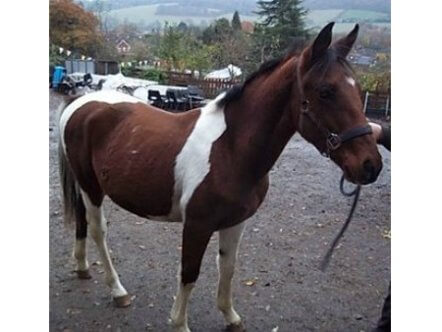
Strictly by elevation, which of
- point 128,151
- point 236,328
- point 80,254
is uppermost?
point 128,151

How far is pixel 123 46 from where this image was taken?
1.03 m

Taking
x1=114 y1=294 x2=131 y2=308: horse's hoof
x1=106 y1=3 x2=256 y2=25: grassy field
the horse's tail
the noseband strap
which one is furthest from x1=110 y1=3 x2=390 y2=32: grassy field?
x1=114 y1=294 x2=131 y2=308: horse's hoof

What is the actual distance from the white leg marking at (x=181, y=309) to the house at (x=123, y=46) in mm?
471

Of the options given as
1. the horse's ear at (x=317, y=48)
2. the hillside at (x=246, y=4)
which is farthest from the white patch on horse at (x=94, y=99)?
the horse's ear at (x=317, y=48)

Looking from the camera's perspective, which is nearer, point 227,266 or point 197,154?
point 197,154

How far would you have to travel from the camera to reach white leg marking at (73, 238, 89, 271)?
127 cm

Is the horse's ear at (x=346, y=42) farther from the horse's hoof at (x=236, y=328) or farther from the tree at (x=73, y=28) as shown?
the horse's hoof at (x=236, y=328)

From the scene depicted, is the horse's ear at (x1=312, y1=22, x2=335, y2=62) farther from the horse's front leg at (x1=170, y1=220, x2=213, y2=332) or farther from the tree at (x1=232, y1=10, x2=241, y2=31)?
the horse's front leg at (x1=170, y1=220, x2=213, y2=332)

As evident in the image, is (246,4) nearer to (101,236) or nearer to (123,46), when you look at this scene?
(123,46)

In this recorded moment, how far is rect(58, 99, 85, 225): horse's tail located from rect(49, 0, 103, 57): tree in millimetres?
273

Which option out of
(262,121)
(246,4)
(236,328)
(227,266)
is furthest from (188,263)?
(246,4)

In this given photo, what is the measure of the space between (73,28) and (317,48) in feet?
1.56

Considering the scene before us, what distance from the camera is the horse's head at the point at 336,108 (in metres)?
0.82
